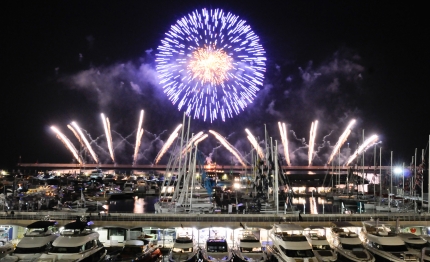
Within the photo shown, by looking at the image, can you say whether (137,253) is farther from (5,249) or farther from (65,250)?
(5,249)

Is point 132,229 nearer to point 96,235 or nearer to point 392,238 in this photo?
point 96,235

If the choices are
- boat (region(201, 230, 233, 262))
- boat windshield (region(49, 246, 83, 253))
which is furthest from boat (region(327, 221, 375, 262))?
boat windshield (region(49, 246, 83, 253))

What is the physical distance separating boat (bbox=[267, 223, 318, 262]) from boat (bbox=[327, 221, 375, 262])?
2.12m

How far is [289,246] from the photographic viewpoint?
2105 cm

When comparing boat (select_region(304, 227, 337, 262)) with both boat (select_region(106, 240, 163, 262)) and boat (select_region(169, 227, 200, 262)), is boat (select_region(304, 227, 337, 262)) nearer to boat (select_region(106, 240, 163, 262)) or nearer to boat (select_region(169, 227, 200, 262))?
boat (select_region(169, 227, 200, 262))

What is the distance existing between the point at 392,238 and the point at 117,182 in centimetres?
7947

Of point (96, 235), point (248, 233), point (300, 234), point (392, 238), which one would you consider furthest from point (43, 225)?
point (392, 238)

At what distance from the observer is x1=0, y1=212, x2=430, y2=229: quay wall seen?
2695cm

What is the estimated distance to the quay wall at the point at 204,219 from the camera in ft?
88.4

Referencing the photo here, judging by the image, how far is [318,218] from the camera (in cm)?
2905

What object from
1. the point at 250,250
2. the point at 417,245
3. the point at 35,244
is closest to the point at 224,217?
the point at 250,250

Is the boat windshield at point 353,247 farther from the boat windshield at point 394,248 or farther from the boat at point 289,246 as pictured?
the boat at point 289,246

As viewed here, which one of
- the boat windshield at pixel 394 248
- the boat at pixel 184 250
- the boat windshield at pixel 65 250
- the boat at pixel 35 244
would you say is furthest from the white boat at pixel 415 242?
the boat at pixel 35 244

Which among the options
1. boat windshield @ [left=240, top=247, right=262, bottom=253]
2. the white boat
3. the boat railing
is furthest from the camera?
the boat railing
